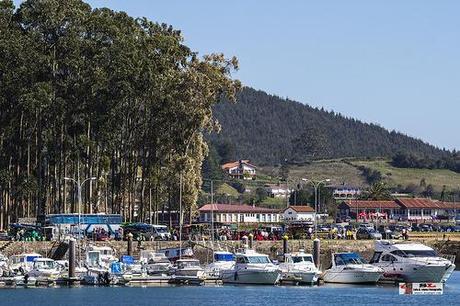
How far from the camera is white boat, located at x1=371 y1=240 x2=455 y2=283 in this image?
99.7 meters

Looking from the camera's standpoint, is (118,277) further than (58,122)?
No

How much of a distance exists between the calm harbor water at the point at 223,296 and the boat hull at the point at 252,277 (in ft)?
3.59

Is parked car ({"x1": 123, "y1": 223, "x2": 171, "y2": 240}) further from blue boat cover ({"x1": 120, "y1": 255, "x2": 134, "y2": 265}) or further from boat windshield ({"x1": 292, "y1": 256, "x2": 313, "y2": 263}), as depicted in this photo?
boat windshield ({"x1": 292, "y1": 256, "x2": 313, "y2": 263})

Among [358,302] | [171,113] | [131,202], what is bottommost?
[358,302]

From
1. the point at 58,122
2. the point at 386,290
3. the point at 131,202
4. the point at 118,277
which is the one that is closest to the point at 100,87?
the point at 58,122

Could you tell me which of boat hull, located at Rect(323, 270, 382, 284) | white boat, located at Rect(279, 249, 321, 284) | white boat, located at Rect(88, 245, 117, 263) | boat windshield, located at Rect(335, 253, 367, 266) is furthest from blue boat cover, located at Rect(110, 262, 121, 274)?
boat windshield, located at Rect(335, 253, 367, 266)

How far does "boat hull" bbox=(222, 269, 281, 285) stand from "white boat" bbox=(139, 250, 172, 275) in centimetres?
533

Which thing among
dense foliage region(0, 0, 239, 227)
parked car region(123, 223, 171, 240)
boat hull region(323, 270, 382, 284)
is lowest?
boat hull region(323, 270, 382, 284)

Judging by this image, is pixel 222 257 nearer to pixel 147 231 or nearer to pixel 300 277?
pixel 300 277

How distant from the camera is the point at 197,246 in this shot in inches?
4601

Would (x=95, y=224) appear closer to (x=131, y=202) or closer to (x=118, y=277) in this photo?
(x=131, y=202)

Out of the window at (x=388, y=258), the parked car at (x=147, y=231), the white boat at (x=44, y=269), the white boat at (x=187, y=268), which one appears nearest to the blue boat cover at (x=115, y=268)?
the white boat at (x=44, y=269)

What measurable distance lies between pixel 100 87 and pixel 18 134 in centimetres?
1186

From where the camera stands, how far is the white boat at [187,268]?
101375 millimetres
